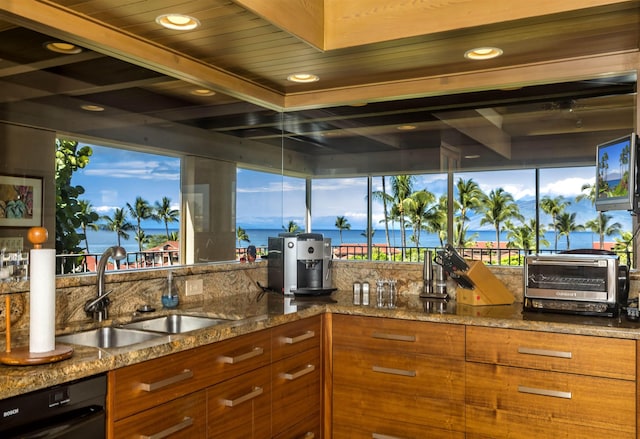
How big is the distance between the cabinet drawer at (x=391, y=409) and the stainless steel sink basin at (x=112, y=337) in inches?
44.1

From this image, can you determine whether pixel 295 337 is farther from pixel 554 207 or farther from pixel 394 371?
pixel 554 207

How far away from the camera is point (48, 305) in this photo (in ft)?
5.38

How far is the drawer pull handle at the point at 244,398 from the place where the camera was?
2.13m

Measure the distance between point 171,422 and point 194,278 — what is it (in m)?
1.17

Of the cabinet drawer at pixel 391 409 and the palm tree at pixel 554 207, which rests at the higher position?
the palm tree at pixel 554 207

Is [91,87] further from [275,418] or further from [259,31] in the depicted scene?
[275,418]

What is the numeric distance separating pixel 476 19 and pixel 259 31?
3.02 feet

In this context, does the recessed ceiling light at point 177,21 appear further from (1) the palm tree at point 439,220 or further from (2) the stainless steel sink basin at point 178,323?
(1) the palm tree at point 439,220

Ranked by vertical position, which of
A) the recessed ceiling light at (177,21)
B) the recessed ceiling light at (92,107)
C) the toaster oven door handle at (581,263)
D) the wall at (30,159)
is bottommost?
the toaster oven door handle at (581,263)

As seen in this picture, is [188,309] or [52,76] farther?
[188,309]

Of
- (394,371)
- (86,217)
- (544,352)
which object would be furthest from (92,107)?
(544,352)

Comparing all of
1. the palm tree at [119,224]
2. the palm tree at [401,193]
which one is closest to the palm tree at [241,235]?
the palm tree at [119,224]

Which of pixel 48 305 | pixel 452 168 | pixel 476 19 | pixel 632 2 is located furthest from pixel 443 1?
pixel 452 168

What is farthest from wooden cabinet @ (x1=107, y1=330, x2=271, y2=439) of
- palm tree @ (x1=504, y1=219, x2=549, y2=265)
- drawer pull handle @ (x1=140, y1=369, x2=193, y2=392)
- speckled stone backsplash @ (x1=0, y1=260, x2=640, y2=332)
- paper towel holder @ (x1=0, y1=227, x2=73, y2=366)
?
palm tree @ (x1=504, y1=219, x2=549, y2=265)
